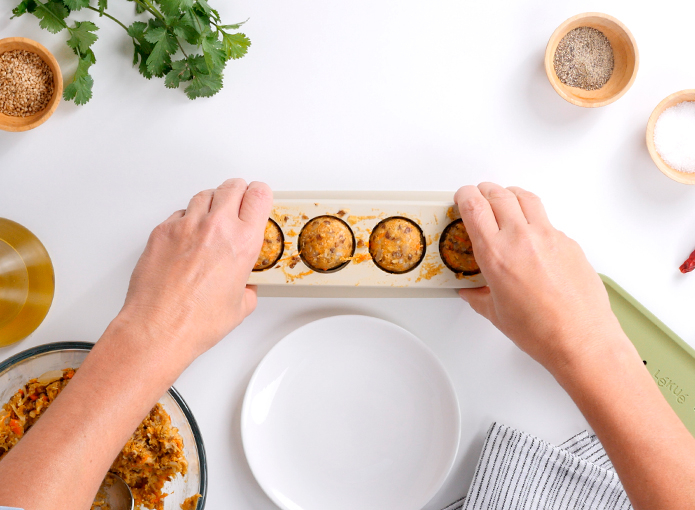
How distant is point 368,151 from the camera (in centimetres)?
153

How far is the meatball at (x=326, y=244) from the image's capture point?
1.28 m

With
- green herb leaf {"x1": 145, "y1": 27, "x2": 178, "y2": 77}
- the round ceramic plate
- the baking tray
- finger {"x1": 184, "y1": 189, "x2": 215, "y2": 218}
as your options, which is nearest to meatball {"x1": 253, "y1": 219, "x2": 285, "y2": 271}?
the baking tray

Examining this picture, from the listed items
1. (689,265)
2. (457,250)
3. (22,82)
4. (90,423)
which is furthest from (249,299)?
(689,265)

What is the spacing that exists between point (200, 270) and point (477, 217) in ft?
2.30

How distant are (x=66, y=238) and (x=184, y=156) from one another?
465 mm

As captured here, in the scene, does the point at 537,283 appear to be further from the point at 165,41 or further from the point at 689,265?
the point at 165,41

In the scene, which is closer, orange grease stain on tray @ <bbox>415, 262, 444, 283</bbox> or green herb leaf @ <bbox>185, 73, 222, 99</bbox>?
orange grease stain on tray @ <bbox>415, 262, 444, 283</bbox>

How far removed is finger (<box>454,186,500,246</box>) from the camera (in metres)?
1.20

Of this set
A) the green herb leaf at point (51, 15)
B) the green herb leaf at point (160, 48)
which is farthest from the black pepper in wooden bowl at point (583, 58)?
the green herb leaf at point (51, 15)

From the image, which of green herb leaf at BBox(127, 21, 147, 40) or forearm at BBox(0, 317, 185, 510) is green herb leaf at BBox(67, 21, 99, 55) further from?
forearm at BBox(0, 317, 185, 510)

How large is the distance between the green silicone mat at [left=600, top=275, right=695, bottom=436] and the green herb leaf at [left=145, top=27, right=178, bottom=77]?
1.49 m

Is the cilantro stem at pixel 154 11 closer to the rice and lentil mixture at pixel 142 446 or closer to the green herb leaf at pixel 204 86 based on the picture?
the green herb leaf at pixel 204 86

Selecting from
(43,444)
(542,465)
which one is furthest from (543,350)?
(43,444)

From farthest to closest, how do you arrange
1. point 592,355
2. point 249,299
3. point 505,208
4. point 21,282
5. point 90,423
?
1. point 21,282
2. point 249,299
3. point 505,208
4. point 592,355
5. point 90,423
